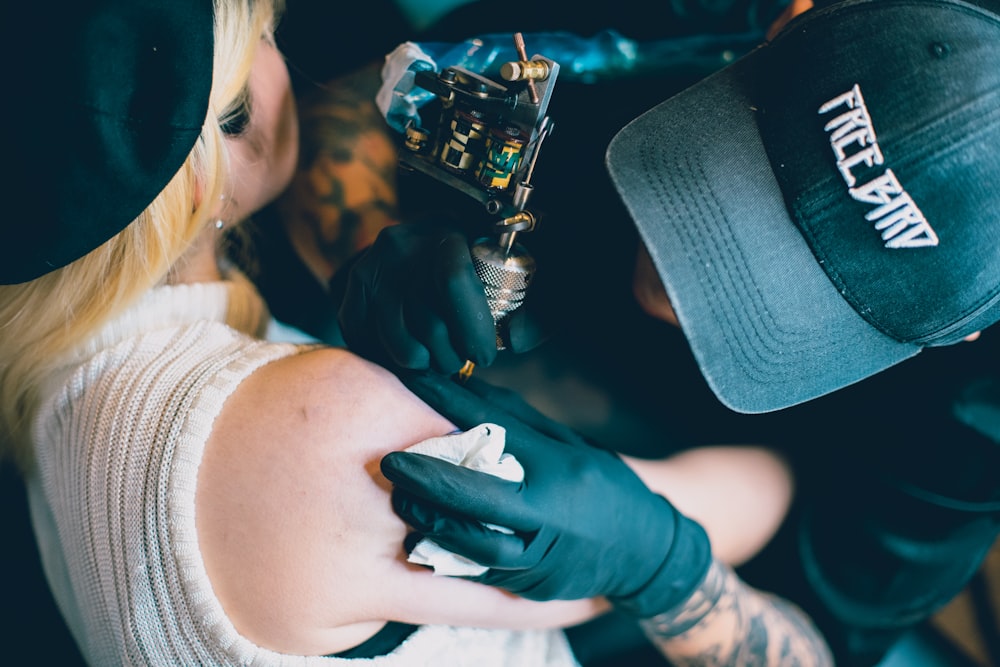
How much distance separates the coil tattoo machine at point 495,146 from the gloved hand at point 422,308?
0.11 feet

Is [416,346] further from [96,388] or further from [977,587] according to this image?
[977,587]

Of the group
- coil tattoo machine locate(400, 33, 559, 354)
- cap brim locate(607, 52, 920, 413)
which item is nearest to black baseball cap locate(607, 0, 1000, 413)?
cap brim locate(607, 52, 920, 413)

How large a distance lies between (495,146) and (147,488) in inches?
17.4

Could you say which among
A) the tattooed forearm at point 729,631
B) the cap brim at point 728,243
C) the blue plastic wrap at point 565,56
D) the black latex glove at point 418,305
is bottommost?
the tattooed forearm at point 729,631

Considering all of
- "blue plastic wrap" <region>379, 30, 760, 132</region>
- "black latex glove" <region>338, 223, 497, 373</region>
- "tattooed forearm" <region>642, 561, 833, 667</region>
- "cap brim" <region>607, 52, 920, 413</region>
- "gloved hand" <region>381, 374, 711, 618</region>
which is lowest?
"tattooed forearm" <region>642, 561, 833, 667</region>

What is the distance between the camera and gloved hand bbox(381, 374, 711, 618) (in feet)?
1.88

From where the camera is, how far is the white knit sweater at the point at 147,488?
22.0 inches

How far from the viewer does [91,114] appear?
0.45 meters

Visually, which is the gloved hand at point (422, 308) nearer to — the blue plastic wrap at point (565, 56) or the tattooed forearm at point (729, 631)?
the blue plastic wrap at point (565, 56)

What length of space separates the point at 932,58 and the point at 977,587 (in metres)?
1.02

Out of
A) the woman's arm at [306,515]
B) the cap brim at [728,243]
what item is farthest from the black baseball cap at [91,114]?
the cap brim at [728,243]

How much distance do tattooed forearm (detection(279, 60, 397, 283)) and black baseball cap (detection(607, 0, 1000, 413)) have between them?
1.48ft

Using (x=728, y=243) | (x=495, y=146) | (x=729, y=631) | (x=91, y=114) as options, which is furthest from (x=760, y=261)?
(x=91, y=114)

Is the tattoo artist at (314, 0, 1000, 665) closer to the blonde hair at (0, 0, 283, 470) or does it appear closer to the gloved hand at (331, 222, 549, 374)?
the gloved hand at (331, 222, 549, 374)
